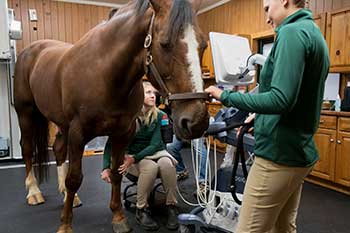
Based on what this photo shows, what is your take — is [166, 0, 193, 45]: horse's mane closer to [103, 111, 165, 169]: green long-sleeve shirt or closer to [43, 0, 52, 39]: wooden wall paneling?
[103, 111, 165, 169]: green long-sleeve shirt

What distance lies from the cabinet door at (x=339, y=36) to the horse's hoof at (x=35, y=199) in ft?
10.9

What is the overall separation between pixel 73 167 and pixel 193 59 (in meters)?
1.13

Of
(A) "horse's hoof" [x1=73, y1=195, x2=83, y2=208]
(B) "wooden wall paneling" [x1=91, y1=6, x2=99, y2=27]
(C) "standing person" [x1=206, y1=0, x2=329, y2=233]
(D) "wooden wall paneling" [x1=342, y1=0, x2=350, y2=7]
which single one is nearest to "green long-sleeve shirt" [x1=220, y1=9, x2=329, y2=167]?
(C) "standing person" [x1=206, y1=0, x2=329, y2=233]

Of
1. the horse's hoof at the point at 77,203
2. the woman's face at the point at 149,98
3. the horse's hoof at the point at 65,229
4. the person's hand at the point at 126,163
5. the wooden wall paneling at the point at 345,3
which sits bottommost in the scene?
the horse's hoof at the point at 77,203

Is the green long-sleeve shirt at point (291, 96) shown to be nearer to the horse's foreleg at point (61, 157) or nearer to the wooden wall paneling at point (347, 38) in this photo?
the horse's foreleg at point (61, 157)

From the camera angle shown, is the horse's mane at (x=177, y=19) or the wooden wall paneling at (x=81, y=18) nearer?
→ the horse's mane at (x=177, y=19)

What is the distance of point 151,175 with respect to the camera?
2186 millimetres

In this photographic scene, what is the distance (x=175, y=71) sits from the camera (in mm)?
1197

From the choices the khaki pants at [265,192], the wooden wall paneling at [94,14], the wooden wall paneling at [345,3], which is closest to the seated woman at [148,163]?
the khaki pants at [265,192]

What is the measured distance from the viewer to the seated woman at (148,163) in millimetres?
2182

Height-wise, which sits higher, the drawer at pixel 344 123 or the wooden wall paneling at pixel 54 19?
the wooden wall paneling at pixel 54 19

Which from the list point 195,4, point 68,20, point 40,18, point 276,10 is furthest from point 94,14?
point 276,10

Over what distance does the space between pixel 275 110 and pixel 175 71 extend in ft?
1.44

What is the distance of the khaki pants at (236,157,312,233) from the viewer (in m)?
1.06
